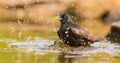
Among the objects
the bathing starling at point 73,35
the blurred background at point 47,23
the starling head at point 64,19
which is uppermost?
the starling head at point 64,19

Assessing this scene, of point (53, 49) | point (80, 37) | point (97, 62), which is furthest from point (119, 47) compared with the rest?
point (97, 62)

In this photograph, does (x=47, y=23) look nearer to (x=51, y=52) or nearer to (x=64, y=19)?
(x=64, y=19)

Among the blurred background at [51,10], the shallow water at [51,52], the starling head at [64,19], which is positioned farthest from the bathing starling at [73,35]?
the blurred background at [51,10]

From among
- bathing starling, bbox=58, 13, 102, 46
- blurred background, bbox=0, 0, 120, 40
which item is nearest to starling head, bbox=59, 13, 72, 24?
bathing starling, bbox=58, 13, 102, 46

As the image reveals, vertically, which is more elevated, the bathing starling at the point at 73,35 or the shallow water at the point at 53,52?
the bathing starling at the point at 73,35

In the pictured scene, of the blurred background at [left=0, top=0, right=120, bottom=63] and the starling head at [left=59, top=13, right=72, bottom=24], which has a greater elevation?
the starling head at [left=59, top=13, right=72, bottom=24]

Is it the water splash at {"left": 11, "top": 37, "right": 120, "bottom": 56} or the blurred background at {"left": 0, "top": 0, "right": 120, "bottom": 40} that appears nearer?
the water splash at {"left": 11, "top": 37, "right": 120, "bottom": 56}

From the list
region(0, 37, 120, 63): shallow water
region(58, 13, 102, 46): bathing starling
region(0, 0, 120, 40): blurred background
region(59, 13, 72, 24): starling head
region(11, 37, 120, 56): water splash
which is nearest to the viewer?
region(0, 37, 120, 63): shallow water

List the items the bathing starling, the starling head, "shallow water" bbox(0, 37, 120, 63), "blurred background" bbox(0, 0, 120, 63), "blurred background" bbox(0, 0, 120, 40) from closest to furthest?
1. "shallow water" bbox(0, 37, 120, 63)
2. "blurred background" bbox(0, 0, 120, 63)
3. the bathing starling
4. the starling head
5. "blurred background" bbox(0, 0, 120, 40)

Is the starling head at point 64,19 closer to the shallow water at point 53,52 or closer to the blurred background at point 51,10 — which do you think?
the shallow water at point 53,52

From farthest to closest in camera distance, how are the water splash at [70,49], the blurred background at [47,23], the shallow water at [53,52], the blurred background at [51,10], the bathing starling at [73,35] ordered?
the blurred background at [51,10] < the bathing starling at [73,35] < the blurred background at [47,23] < the water splash at [70,49] < the shallow water at [53,52]

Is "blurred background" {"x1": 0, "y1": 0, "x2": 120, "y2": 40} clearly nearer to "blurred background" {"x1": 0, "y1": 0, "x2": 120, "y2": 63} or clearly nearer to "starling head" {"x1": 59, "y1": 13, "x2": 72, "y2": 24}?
"blurred background" {"x1": 0, "y1": 0, "x2": 120, "y2": 63}

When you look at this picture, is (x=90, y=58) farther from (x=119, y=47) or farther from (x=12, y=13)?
(x=12, y=13)

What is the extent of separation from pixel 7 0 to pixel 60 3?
6.77ft
